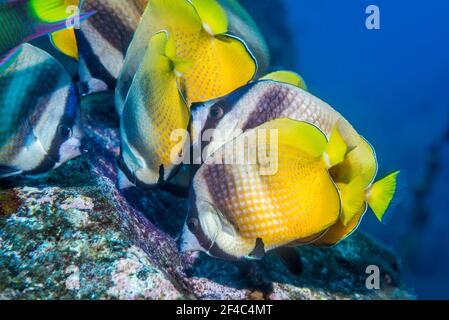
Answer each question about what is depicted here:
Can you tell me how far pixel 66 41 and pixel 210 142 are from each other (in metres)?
0.98

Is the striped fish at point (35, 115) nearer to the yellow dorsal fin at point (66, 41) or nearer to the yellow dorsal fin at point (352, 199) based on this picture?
the yellow dorsal fin at point (66, 41)

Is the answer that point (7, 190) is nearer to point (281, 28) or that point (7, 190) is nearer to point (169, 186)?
point (169, 186)

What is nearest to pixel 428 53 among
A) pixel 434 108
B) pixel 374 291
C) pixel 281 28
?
pixel 434 108

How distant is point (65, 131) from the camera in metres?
1.25

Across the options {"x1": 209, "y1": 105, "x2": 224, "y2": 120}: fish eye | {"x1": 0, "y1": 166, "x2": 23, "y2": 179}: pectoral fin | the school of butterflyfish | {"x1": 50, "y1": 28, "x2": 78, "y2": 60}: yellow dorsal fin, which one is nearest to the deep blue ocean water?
the school of butterflyfish

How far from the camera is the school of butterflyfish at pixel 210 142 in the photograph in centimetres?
117

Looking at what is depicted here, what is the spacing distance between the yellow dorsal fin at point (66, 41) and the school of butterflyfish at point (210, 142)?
43 centimetres

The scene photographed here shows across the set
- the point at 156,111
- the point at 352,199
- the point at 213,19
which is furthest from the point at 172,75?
the point at 352,199

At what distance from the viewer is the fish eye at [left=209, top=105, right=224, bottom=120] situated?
128 centimetres

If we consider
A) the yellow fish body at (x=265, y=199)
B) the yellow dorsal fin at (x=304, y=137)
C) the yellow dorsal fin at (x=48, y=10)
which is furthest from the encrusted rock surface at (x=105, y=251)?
the yellow dorsal fin at (x=304, y=137)

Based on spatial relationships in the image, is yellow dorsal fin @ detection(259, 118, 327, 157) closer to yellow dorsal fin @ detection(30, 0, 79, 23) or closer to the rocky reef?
the rocky reef

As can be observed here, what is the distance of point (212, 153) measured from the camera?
1246mm

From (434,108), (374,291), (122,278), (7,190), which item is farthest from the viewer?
(434,108)
